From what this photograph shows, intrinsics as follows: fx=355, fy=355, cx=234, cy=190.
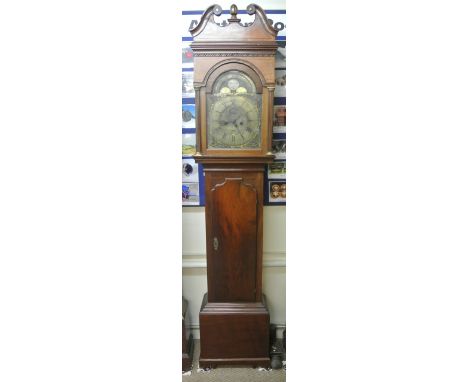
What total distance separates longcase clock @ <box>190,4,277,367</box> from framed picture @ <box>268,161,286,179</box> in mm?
311

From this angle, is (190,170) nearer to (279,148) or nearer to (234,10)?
(279,148)

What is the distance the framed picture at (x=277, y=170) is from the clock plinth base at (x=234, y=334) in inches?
25.5

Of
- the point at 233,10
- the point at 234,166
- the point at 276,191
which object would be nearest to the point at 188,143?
the point at 234,166

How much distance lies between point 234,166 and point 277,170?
383 mm

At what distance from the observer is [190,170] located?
6.19 feet

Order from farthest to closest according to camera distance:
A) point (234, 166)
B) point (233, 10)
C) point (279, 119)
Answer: point (279, 119)
point (234, 166)
point (233, 10)

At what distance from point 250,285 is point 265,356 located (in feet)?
1.12

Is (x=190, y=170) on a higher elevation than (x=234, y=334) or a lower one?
higher

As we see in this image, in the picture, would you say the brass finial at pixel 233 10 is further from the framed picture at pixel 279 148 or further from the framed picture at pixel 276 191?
the framed picture at pixel 276 191

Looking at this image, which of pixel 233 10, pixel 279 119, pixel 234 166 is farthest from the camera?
pixel 279 119

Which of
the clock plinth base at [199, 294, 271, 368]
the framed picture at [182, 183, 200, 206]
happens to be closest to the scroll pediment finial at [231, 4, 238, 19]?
the framed picture at [182, 183, 200, 206]
